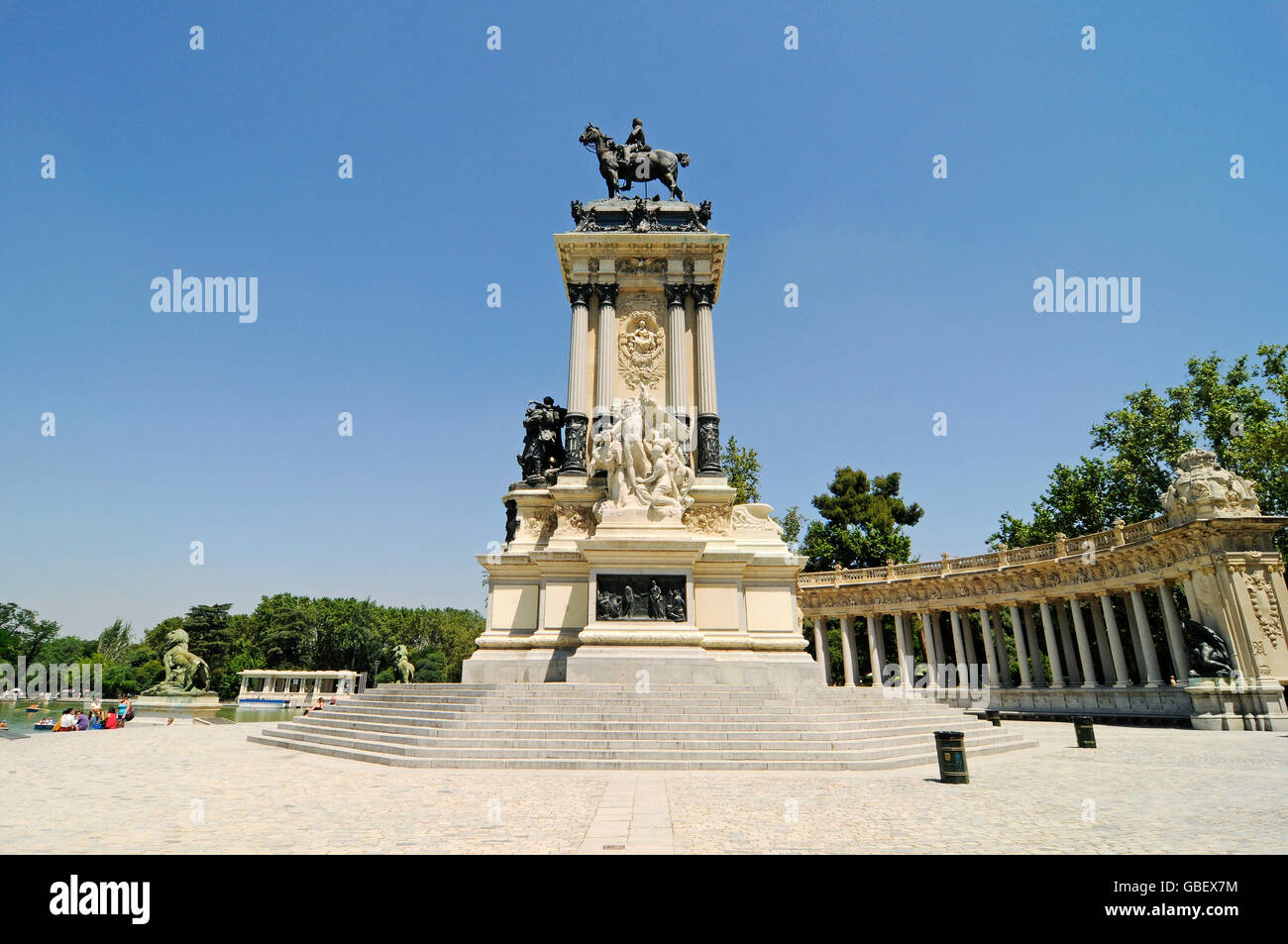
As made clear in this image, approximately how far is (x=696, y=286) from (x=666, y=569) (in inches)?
459

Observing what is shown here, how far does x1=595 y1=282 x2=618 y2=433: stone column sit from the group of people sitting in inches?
796

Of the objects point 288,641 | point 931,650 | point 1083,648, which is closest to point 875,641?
point 931,650

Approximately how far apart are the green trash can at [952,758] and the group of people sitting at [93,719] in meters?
26.3

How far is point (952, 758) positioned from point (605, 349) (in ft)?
57.8

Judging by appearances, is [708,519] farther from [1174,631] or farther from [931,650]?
[931,650]

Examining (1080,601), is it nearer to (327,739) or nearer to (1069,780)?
(1069,780)

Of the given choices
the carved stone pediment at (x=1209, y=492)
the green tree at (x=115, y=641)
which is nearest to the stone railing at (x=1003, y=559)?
the carved stone pediment at (x=1209, y=492)

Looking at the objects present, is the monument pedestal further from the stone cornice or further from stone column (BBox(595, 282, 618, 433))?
the stone cornice

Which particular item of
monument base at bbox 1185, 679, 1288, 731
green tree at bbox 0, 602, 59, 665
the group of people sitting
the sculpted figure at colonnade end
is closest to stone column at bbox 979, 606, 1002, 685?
monument base at bbox 1185, 679, 1288, 731
